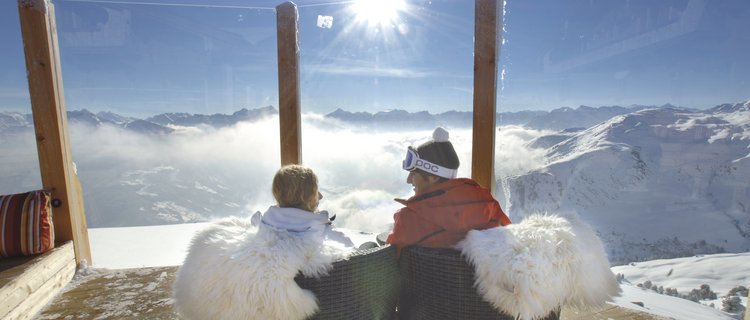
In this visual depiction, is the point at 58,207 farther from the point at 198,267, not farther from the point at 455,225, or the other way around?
the point at 455,225

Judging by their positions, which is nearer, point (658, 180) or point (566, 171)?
point (658, 180)

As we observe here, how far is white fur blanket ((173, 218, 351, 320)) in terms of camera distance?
102 centimetres

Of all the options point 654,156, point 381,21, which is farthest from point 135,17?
point 654,156

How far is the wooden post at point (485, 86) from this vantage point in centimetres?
202

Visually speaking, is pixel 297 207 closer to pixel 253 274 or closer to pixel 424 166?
pixel 253 274

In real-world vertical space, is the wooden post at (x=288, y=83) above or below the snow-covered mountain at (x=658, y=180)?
above

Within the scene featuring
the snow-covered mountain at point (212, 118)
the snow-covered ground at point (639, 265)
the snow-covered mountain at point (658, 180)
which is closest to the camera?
the snow-covered mountain at point (212, 118)

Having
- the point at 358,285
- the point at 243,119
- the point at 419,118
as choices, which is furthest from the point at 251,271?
the point at 243,119

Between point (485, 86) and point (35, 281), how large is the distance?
272 cm

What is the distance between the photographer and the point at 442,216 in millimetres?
1327

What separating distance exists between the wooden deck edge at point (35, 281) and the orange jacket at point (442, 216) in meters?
1.91

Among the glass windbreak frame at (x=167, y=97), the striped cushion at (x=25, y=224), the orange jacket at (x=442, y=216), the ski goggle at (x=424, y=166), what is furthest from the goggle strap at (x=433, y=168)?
the striped cushion at (x=25, y=224)

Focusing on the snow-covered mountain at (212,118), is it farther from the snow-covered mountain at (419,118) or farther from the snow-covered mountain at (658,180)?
the snow-covered mountain at (658,180)

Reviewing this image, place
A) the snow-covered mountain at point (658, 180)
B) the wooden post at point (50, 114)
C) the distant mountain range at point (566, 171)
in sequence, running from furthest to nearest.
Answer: the snow-covered mountain at point (658, 180)
the distant mountain range at point (566, 171)
the wooden post at point (50, 114)
